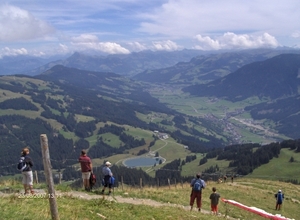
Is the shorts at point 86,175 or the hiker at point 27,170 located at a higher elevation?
the hiker at point 27,170

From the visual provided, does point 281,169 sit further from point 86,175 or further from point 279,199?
point 86,175

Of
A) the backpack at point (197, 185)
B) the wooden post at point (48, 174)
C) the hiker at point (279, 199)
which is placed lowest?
the hiker at point (279, 199)

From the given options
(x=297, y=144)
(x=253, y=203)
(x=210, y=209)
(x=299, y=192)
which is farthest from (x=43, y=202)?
(x=297, y=144)

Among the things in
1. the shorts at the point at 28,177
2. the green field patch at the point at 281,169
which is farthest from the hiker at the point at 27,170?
the green field patch at the point at 281,169

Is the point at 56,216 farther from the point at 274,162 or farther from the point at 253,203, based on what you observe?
the point at 274,162

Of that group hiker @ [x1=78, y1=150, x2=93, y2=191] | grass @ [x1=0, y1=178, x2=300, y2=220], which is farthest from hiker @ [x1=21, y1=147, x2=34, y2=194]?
hiker @ [x1=78, y1=150, x2=93, y2=191]

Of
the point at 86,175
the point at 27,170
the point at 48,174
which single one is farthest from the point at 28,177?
the point at 48,174

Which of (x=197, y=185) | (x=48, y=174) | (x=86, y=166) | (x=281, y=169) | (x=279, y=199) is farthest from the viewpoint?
(x=281, y=169)

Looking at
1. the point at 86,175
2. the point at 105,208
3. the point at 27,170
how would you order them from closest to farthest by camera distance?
the point at 105,208, the point at 27,170, the point at 86,175

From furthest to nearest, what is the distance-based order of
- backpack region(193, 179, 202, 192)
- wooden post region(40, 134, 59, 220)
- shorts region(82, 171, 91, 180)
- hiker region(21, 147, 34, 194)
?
backpack region(193, 179, 202, 192) → shorts region(82, 171, 91, 180) → hiker region(21, 147, 34, 194) → wooden post region(40, 134, 59, 220)

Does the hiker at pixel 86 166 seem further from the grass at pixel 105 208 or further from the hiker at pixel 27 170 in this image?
the hiker at pixel 27 170

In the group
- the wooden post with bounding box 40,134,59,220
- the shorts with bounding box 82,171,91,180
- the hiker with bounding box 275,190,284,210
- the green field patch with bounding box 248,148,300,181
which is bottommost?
the green field patch with bounding box 248,148,300,181

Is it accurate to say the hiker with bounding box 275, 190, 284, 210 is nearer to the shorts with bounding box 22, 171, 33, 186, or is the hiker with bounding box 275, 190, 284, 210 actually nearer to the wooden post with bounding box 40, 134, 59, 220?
the shorts with bounding box 22, 171, 33, 186

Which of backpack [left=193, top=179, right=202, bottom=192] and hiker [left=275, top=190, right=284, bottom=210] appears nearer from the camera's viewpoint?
backpack [left=193, top=179, right=202, bottom=192]
